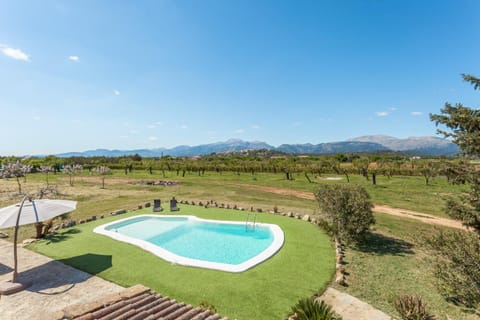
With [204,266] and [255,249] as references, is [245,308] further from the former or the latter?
[255,249]

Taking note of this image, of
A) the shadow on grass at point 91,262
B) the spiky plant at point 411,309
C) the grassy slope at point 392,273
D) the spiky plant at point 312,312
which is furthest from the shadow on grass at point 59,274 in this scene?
the spiky plant at point 411,309

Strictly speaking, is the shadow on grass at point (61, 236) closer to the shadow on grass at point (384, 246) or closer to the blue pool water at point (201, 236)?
the blue pool water at point (201, 236)

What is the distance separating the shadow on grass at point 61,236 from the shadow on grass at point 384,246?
11765mm

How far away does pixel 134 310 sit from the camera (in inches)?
170

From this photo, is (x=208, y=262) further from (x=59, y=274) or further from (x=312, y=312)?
(x=59, y=274)

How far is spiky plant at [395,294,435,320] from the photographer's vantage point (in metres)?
4.58

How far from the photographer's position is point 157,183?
1241 inches

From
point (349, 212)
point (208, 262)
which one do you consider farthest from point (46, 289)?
point (349, 212)

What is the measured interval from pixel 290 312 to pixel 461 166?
4438 millimetres

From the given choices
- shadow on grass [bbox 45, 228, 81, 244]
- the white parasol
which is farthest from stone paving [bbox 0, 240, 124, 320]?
shadow on grass [bbox 45, 228, 81, 244]

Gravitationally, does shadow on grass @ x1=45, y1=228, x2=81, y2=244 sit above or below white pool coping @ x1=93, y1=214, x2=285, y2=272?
above

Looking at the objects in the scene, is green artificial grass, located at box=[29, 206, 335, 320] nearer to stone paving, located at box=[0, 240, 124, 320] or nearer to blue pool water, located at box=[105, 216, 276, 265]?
stone paving, located at box=[0, 240, 124, 320]

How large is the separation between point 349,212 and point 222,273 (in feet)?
18.6

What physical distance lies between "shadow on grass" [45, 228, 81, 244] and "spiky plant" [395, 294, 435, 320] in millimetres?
11413
